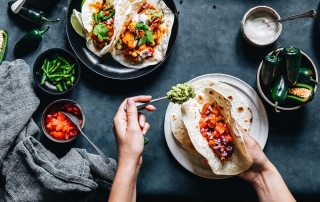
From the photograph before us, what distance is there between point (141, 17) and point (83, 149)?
1024 mm

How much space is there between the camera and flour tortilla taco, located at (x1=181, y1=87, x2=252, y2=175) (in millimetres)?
2688

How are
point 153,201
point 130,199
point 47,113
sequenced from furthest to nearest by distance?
point 153,201, point 47,113, point 130,199

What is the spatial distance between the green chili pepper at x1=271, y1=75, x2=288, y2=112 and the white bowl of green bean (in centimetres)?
135

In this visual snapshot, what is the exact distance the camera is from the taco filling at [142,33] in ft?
9.59

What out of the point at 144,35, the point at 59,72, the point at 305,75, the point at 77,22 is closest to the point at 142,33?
the point at 144,35

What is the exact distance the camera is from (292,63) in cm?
273

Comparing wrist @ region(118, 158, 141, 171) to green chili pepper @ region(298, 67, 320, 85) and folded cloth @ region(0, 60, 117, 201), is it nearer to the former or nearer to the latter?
folded cloth @ region(0, 60, 117, 201)

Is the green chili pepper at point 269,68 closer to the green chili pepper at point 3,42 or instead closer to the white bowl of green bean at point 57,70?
the white bowl of green bean at point 57,70

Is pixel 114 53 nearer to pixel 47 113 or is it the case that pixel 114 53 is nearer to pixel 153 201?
pixel 47 113

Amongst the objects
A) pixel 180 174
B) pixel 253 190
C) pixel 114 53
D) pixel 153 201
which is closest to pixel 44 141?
pixel 114 53

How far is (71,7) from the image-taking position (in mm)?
2928

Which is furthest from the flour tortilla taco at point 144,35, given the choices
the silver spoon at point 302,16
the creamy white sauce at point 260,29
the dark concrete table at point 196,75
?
the silver spoon at point 302,16

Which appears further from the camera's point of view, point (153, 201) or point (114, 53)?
point (153, 201)

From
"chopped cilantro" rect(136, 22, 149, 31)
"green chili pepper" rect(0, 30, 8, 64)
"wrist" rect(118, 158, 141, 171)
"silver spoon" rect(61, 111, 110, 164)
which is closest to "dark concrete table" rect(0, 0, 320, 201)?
"green chili pepper" rect(0, 30, 8, 64)
